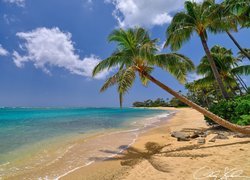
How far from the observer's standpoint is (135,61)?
390 inches

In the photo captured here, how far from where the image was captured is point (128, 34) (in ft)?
34.6

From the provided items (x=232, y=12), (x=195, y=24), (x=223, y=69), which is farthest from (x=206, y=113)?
(x=223, y=69)

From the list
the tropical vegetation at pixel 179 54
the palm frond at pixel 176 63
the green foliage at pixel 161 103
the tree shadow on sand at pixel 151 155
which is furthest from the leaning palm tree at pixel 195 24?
the green foliage at pixel 161 103

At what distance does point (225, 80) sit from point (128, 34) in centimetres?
1555

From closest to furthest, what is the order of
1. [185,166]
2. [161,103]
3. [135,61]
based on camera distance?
[185,166] < [135,61] < [161,103]

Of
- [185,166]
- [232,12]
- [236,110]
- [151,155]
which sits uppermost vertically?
[232,12]

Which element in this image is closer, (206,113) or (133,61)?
(206,113)

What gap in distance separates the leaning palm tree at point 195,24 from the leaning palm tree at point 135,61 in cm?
360

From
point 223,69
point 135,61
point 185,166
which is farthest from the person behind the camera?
point 223,69

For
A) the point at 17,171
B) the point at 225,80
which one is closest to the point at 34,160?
the point at 17,171

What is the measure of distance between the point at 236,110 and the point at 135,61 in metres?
5.56

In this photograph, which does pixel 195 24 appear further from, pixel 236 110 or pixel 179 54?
pixel 236 110

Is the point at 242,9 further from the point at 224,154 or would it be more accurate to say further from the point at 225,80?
the point at 225,80

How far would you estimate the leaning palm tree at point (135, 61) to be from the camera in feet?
31.0
